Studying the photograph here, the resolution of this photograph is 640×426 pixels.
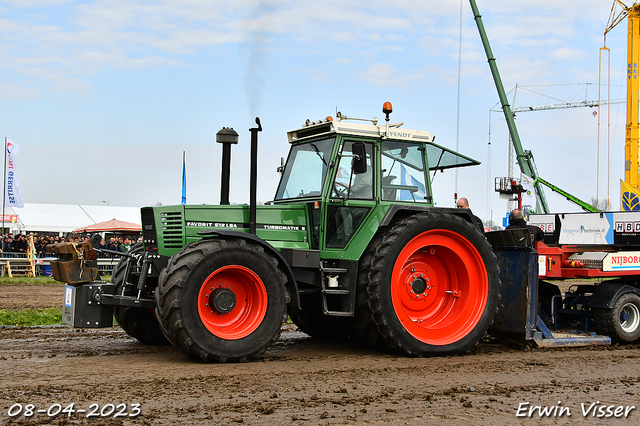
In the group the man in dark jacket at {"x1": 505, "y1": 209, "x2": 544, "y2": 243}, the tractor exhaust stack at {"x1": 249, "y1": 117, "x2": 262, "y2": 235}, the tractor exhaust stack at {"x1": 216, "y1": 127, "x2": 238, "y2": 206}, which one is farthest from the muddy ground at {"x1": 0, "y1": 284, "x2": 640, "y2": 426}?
the tractor exhaust stack at {"x1": 216, "y1": 127, "x2": 238, "y2": 206}

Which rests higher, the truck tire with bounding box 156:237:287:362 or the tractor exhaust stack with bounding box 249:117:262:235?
the tractor exhaust stack with bounding box 249:117:262:235

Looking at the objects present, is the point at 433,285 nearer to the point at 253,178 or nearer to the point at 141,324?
the point at 253,178

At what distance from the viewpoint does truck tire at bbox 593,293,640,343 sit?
8.44 metres

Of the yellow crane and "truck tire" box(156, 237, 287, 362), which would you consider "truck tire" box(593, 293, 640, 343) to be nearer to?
"truck tire" box(156, 237, 287, 362)

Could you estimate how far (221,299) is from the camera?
21.1 feet

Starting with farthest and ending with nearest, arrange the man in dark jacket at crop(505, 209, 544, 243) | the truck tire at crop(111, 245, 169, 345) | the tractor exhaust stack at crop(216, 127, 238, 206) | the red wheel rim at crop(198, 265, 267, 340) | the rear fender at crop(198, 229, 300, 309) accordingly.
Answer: the man in dark jacket at crop(505, 209, 544, 243) → the truck tire at crop(111, 245, 169, 345) → the tractor exhaust stack at crop(216, 127, 238, 206) → the rear fender at crop(198, 229, 300, 309) → the red wheel rim at crop(198, 265, 267, 340)

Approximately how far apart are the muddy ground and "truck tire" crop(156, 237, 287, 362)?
24 centimetres

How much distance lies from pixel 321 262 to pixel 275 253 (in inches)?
27.7

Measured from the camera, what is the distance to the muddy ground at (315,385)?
15.0 ft

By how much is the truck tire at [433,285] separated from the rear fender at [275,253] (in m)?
0.83

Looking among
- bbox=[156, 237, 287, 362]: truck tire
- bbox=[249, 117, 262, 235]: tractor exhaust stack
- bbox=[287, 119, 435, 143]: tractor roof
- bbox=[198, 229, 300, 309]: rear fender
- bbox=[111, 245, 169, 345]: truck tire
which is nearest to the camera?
bbox=[156, 237, 287, 362]: truck tire

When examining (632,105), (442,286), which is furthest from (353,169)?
(632,105)

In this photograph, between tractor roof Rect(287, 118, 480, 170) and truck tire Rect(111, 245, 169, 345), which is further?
truck tire Rect(111, 245, 169, 345)

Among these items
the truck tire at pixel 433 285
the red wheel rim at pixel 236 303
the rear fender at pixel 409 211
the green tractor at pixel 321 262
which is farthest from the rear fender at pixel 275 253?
the rear fender at pixel 409 211
